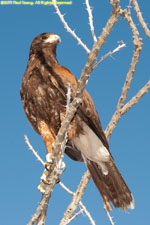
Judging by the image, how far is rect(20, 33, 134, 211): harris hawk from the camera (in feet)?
17.4

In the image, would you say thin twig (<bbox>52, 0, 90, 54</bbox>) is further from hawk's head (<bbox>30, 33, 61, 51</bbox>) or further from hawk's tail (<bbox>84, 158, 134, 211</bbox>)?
hawk's tail (<bbox>84, 158, 134, 211</bbox>)

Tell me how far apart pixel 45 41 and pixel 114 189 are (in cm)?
250

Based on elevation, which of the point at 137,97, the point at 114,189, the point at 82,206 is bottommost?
the point at 82,206

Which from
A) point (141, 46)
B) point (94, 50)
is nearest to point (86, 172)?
point (141, 46)

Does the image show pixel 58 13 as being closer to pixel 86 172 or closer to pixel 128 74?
pixel 128 74

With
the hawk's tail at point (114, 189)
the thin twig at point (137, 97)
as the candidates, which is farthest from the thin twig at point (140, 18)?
the hawk's tail at point (114, 189)

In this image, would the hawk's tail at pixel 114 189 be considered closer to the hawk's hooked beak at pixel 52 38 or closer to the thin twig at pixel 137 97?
the thin twig at pixel 137 97

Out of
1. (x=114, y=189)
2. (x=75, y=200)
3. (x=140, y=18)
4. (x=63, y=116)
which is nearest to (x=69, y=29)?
(x=63, y=116)

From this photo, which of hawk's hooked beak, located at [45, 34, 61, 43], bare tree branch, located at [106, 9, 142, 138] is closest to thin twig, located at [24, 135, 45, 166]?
bare tree branch, located at [106, 9, 142, 138]

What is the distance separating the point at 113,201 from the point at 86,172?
0.59 metres

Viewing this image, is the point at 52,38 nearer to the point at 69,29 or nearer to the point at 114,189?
the point at 69,29

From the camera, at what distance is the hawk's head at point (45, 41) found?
5.90 meters

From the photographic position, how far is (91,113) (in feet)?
17.7

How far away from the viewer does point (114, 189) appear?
5.76 metres
